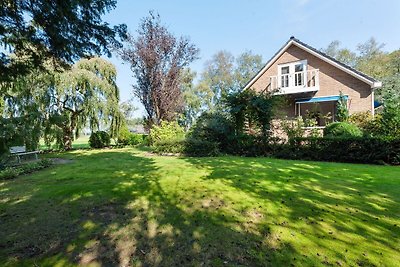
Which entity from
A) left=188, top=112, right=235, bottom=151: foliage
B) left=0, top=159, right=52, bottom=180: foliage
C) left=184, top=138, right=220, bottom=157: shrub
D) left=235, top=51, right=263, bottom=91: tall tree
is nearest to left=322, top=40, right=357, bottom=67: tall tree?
left=235, top=51, right=263, bottom=91: tall tree

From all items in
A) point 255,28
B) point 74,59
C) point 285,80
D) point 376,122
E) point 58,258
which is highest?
point 255,28

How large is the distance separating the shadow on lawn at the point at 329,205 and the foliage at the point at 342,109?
9826 millimetres

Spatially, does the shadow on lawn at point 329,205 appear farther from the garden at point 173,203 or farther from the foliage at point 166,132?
the foliage at point 166,132

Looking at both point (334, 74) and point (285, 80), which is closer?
point (334, 74)

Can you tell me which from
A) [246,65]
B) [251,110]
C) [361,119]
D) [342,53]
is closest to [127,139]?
[251,110]

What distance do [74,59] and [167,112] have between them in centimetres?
1259

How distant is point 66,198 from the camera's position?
195 inches

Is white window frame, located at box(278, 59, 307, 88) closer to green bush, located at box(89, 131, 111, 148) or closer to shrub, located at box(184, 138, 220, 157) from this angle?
shrub, located at box(184, 138, 220, 157)

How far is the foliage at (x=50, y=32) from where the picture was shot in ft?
14.0

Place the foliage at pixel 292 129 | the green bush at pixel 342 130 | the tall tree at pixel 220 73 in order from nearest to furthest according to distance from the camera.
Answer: the green bush at pixel 342 130 < the foliage at pixel 292 129 < the tall tree at pixel 220 73

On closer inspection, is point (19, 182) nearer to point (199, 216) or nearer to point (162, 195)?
point (162, 195)

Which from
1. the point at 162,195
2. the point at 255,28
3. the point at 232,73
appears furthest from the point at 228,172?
the point at 232,73

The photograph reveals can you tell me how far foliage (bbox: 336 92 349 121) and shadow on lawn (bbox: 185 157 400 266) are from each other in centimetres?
983

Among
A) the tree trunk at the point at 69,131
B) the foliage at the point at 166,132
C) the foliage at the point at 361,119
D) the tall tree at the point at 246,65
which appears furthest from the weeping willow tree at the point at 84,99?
the tall tree at the point at 246,65
